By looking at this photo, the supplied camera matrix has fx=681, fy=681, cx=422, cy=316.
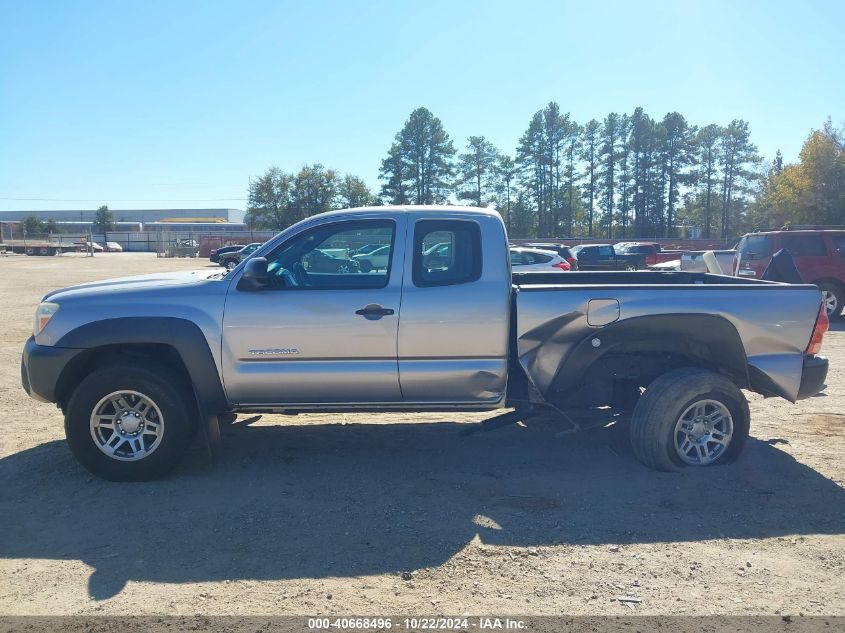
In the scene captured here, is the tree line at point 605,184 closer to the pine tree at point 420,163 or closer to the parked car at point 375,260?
the pine tree at point 420,163

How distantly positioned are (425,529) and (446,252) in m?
2.10

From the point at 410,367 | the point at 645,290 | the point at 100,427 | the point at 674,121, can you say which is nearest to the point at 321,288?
the point at 410,367

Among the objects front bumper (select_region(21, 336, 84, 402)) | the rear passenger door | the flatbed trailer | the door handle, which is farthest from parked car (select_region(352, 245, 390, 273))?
the flatbed trailer

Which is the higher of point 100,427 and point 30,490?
point 100,427

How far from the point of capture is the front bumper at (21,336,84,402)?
5094 millimetres

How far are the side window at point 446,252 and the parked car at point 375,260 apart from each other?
24 cm

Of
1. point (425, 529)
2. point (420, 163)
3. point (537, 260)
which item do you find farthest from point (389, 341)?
point (420, 163)

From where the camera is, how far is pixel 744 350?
208 inches

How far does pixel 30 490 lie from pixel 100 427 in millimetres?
652

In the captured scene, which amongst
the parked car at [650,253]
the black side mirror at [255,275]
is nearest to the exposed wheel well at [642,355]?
the black side mirror at [255,275]

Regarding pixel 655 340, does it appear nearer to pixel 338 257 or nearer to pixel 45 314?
pixel 338 257

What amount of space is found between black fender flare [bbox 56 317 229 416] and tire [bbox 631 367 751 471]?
10.8ft

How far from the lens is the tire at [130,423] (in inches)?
200

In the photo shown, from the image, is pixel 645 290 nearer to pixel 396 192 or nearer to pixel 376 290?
pixel 376 290
